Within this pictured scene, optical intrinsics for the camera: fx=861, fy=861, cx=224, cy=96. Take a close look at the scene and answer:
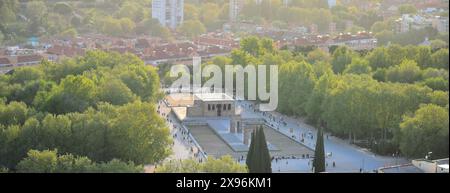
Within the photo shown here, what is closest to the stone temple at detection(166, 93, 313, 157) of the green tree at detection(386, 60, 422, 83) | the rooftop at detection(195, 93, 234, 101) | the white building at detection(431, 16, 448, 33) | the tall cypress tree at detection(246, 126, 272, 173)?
the rooftop at detection(195, 93, 234, 101)

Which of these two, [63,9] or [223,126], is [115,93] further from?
[63,9]

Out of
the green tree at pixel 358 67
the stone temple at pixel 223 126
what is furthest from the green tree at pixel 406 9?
the stone temple at pixel 223 126

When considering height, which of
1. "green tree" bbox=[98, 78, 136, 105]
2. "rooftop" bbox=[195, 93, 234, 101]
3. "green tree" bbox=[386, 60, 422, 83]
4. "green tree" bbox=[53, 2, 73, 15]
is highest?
"green tree" bbox=[98, 78, 136, 105]

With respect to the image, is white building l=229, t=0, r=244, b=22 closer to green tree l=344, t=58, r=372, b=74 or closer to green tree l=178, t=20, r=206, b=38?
green tree l=178, t=20, r=206, b=38

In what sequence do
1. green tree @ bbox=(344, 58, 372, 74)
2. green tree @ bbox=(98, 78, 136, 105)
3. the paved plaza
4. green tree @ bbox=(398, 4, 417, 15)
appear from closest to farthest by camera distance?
the paved plaza → green tree @ bbox=(98, 78, 136, 105) → green tree @ bbox=(344, 58, 372, 74) → green tree @ bbox=(398, 4, 417, 15)

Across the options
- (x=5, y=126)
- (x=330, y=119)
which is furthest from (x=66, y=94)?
(x=330, y=119)

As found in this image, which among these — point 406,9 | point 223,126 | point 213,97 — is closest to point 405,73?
point 213,97

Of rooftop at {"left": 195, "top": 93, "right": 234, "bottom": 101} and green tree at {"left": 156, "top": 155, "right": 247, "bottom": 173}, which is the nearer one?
green tree at {"left": 156, "top": 155, "right": 247, "bottom": 173}
